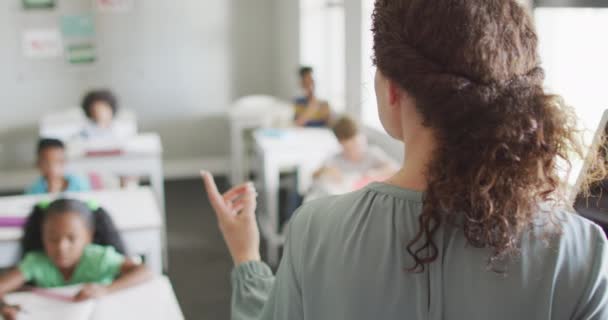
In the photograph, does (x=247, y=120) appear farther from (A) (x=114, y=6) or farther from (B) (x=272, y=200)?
(A) (x=114, y=6)

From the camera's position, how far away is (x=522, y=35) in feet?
2.33

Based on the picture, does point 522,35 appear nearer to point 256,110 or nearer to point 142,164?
point 142,164

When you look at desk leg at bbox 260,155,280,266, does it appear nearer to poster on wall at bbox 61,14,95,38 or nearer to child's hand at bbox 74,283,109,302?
child's hand at bbox 74,283,109,302

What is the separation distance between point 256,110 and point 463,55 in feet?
15.1

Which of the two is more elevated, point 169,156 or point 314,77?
point 314,77

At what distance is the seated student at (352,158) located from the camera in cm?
345

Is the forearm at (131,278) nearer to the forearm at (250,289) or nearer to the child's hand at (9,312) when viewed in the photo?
the child's hand at (9,312)

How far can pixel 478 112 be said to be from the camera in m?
0.71

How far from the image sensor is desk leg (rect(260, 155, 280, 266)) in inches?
154

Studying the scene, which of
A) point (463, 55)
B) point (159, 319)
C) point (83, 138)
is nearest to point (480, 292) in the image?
point (463, 55)

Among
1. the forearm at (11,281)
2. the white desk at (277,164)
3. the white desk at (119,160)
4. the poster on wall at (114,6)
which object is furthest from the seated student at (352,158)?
the poster on wall at (114,6)

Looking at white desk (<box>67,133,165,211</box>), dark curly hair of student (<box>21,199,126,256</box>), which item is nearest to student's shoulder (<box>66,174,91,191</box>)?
white desk (<box>67,133,165,211</box>)

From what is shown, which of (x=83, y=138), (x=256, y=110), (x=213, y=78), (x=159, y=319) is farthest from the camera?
(x=213, y=78)

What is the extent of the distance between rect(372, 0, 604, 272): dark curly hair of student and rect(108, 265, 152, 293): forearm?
1.62 m
